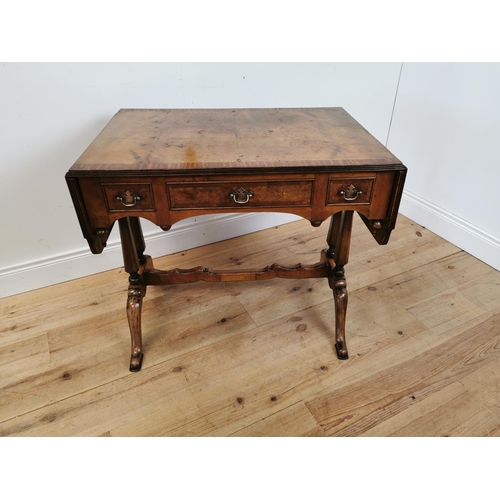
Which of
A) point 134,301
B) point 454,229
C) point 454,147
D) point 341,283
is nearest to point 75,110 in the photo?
point 134,301

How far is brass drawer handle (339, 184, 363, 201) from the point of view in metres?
1.24

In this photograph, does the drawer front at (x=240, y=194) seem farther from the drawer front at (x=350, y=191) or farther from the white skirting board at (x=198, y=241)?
the white skirting board at (x=198, y=241)

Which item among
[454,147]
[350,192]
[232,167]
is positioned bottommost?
[454,147]

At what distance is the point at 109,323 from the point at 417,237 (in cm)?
189

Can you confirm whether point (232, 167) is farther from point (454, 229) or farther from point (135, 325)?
point (454, 229)

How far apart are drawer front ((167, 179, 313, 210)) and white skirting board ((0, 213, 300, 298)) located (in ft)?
3.10

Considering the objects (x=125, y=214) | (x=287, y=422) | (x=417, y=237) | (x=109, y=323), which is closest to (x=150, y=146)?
(x=125, y=214)

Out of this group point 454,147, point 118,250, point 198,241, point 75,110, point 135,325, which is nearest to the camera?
point 135,325

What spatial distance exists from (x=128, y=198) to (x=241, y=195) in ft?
1.17

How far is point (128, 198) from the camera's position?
1197 mm

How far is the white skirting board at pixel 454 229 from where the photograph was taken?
83.7 inches

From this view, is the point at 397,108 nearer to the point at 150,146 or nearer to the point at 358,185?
the point at 358,185

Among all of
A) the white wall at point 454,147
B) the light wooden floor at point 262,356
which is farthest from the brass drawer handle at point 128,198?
the white wall at point 454,147

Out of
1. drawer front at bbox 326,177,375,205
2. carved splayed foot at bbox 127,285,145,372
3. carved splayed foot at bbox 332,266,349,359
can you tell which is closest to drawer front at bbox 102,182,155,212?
carved splayed foot at bbox 127,285,145,372
